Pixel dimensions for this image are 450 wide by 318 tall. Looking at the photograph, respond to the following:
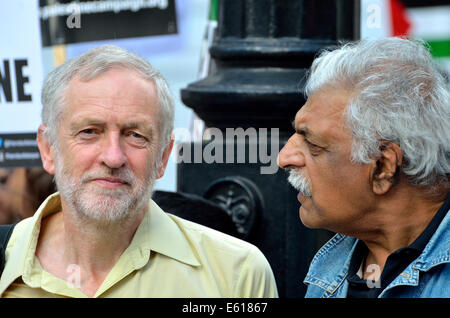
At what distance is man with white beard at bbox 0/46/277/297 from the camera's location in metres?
2.64

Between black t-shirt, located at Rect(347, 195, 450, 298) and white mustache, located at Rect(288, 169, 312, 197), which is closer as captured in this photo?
black t-shirt, located at Rect(347, 195, 450, 298)

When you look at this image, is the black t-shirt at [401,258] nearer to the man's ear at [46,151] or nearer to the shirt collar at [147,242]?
the shirt collar at [147,242]

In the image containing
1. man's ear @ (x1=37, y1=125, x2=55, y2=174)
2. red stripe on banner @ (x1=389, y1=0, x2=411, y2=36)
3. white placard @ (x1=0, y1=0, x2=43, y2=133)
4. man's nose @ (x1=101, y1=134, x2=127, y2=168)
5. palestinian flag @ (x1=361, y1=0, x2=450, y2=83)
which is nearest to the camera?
man's nose @ (x1=101, y1=134, x2=127, y2=168)

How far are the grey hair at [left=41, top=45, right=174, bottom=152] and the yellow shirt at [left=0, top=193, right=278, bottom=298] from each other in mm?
319

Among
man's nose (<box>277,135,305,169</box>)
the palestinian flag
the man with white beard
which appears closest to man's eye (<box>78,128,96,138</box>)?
the man with white beard

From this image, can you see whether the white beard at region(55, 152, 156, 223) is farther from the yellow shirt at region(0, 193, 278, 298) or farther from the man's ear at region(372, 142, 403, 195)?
the man's ear at region(372, 142, 403, 195)

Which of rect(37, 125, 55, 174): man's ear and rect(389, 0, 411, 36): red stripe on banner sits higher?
rect(389, 0, 411, 36): red stripe on banner

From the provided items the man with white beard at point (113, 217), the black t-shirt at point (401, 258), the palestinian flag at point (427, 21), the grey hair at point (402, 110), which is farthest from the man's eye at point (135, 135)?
the palestinian flag at point (427, 21)

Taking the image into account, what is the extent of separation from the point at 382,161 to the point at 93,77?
1.05 m

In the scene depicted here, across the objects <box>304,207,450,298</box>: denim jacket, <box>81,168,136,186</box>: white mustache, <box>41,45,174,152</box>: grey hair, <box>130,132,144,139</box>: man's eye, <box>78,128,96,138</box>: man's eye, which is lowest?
<box>304,207,450,298</box>: denim jacket

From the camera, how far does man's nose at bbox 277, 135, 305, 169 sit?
3.05 meters

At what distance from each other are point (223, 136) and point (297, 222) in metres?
0.60

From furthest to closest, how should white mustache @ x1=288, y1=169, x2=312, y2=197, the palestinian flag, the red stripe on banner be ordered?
the palestinian flag
the red stripe on banner
white mustache @ x1=288, y1=169, x2=312, y2=197
